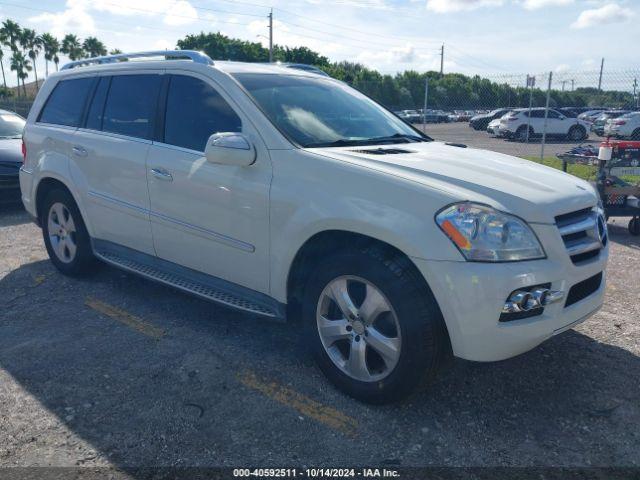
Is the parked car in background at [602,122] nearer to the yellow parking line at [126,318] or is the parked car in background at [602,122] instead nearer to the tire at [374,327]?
the yellow parking line at [126,318]

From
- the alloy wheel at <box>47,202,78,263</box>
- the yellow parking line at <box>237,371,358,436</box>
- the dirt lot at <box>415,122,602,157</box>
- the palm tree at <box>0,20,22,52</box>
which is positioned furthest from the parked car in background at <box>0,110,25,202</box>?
the palm tree at <box>0,20,22,52</box>

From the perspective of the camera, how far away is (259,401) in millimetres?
3264

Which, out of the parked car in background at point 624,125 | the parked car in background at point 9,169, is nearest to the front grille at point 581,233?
the parked car in background at point 9,169

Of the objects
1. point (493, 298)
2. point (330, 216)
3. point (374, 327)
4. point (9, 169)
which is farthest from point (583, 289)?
point (9, 169)

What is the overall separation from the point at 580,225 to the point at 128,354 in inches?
115

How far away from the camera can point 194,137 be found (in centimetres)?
396

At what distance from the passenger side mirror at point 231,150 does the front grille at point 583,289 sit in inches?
76.1

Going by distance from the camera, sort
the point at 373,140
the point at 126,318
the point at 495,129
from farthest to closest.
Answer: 1. the point at 495,129
2. the point at 126,318
3. the point at 373,140

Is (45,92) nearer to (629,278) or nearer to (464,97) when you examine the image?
(629,278)

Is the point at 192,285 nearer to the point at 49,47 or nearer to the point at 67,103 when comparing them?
the point at 67,103

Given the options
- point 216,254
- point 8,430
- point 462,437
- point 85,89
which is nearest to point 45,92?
point 85,89

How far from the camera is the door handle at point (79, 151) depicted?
4.80 meters

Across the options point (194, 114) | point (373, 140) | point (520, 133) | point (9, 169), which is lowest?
point (520, 133)

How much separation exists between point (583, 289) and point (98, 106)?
13.1 feet
